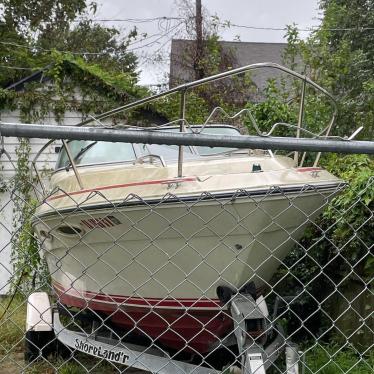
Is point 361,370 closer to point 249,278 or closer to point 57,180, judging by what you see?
point 249,278

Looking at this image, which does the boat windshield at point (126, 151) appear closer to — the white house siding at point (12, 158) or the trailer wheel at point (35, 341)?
the trailer wheel at point (35, 341)

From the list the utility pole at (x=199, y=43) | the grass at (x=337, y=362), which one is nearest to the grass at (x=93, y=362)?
the grass at (x=337, y=362)

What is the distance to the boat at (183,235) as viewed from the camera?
12.9ft

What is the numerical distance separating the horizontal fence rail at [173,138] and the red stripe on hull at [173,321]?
2030 millimetres

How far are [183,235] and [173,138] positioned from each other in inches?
75.8

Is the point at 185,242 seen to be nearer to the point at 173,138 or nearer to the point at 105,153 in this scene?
the point at 173,138

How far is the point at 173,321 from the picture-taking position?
4379 mm

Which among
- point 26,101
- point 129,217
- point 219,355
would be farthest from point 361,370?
point 26,101

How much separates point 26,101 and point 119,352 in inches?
291

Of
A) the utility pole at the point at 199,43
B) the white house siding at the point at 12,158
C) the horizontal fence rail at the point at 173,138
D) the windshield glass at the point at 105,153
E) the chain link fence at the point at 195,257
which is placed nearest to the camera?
the horizontal fence rail at the point at 173,138

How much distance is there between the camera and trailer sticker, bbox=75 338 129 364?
169 inches

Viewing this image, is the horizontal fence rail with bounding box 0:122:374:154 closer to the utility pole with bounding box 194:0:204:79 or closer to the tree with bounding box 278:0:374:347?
the tree with bounding box 278:0:374:347

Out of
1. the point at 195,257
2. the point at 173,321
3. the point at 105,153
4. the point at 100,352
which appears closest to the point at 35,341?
the point at 100,352

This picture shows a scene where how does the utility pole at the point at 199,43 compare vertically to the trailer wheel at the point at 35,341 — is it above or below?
above
